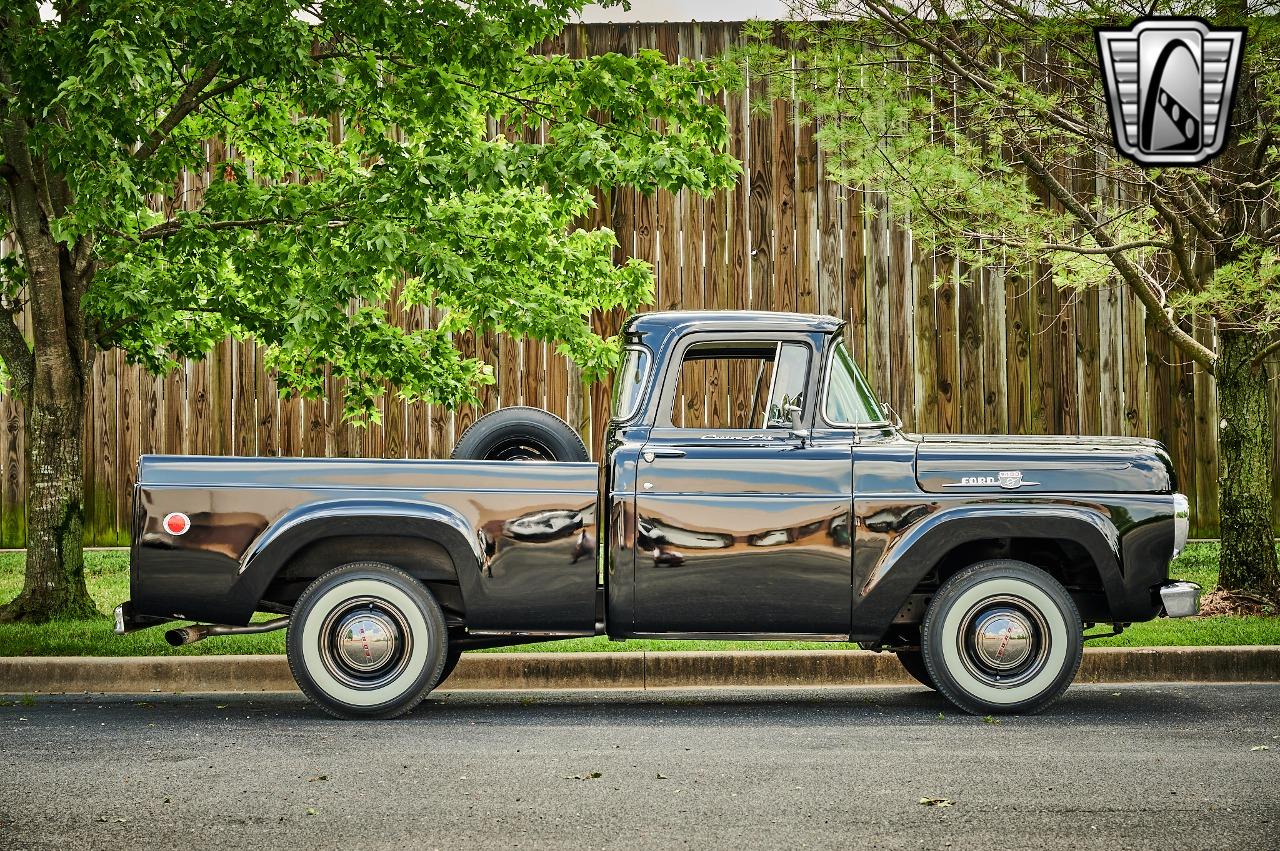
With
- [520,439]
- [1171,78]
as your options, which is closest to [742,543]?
[520,439]

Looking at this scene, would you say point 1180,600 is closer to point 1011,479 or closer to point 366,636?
point 1011,479

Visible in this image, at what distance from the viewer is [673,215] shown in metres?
12.8

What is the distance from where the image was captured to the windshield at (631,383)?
7.11 metres

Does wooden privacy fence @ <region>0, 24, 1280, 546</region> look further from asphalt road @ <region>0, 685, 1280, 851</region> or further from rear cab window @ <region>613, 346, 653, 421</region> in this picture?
asphalt road @ <region>0, 685, 1280, 851</region>

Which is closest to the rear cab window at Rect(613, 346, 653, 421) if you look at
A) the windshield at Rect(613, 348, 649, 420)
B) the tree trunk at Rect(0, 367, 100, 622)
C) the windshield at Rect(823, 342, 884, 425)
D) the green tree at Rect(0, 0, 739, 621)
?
the windshield at Rect(613, 348, 649, 420)

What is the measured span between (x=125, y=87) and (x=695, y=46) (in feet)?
21.5

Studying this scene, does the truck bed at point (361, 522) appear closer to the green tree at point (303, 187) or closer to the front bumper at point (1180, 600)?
the green tree at point (303, 187)

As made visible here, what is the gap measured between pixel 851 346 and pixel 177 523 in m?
7.59

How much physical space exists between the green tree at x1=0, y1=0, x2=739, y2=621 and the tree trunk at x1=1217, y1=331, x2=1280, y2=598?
4.30 meters

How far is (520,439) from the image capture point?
7.66 metres

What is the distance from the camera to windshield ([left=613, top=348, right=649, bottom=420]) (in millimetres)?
7105

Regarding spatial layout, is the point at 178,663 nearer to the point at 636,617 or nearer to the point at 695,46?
the point at 636,617

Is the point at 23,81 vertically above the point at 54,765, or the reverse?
the point at 23,81

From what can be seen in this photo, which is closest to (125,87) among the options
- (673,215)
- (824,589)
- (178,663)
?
(178,663)
